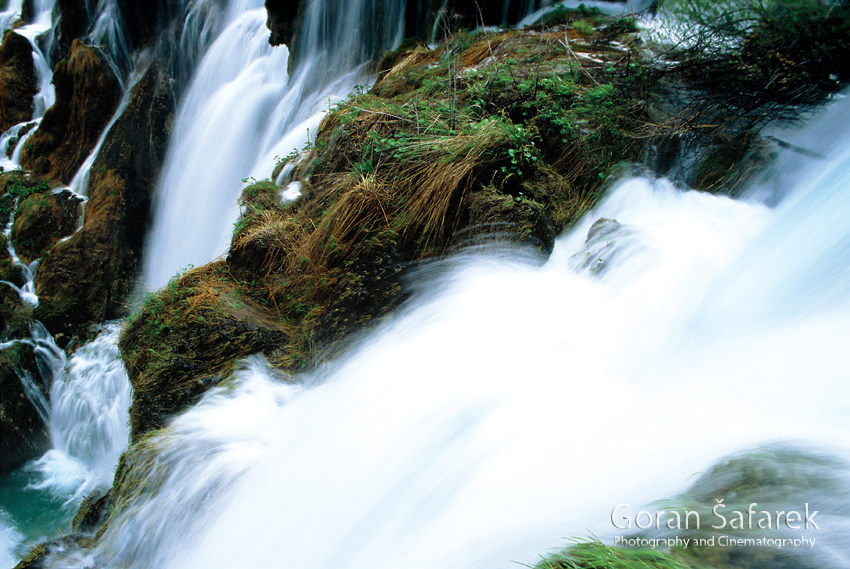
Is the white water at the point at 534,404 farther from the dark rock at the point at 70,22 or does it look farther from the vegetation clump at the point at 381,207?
the dark rock at the point at 70,22

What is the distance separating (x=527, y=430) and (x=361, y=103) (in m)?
3.12

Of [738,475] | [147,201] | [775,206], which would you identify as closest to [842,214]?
[775,206]

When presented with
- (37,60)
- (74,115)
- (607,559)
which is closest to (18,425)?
(74,115)

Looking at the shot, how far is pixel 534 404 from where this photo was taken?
7.70 feet

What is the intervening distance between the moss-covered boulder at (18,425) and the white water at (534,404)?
15.7 feet

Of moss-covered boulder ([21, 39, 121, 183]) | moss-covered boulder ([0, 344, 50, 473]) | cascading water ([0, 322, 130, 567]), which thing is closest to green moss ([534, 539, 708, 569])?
cascading water ([0, 322, 130, 567])

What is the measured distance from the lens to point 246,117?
7117mm

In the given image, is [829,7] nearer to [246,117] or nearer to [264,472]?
[264,472]

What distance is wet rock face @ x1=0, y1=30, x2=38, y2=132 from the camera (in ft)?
31.9

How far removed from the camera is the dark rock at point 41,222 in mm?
7559

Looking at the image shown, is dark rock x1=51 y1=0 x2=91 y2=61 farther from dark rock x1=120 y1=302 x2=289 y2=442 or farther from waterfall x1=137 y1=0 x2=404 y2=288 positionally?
dark rock x1=120 y1=302 x2=289 y2=442

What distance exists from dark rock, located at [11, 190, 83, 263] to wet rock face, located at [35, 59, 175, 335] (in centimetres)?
25

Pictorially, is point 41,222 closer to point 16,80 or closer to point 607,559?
point 16,80

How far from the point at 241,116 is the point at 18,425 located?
204 inches
